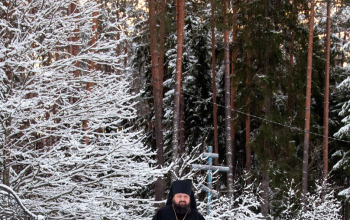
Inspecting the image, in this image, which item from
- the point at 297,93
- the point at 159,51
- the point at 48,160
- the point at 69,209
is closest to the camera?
the point at 48,160

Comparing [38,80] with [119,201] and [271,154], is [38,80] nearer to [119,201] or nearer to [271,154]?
[119,201]

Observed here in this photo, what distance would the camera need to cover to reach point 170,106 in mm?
20016

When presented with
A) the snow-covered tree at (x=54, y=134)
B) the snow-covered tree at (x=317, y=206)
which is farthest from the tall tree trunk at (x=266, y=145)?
the snow-covered tree at (x=54, y=134)

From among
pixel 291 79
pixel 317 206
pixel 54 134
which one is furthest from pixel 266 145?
pixel 54 134

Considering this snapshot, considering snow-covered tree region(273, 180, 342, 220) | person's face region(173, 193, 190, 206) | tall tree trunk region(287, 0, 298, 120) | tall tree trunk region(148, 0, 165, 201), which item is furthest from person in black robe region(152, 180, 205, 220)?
tall tree trunk region(287, 0, 298, 120)

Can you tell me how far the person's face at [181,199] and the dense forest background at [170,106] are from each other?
1.96 m

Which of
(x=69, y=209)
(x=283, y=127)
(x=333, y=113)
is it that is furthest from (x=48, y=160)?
(x=333, y=113)

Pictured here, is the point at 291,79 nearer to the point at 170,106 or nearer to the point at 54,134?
the point at 170,106

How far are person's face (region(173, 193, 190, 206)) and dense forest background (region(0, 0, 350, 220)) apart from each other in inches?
77.2

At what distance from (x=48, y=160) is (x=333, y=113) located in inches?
754

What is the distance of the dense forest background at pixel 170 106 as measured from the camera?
6.35 m

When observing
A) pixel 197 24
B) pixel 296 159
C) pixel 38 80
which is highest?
pixel 197 24

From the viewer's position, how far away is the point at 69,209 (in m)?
6.23

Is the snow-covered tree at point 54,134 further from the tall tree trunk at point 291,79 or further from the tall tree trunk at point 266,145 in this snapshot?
the tall tree trunk at point 291,79
